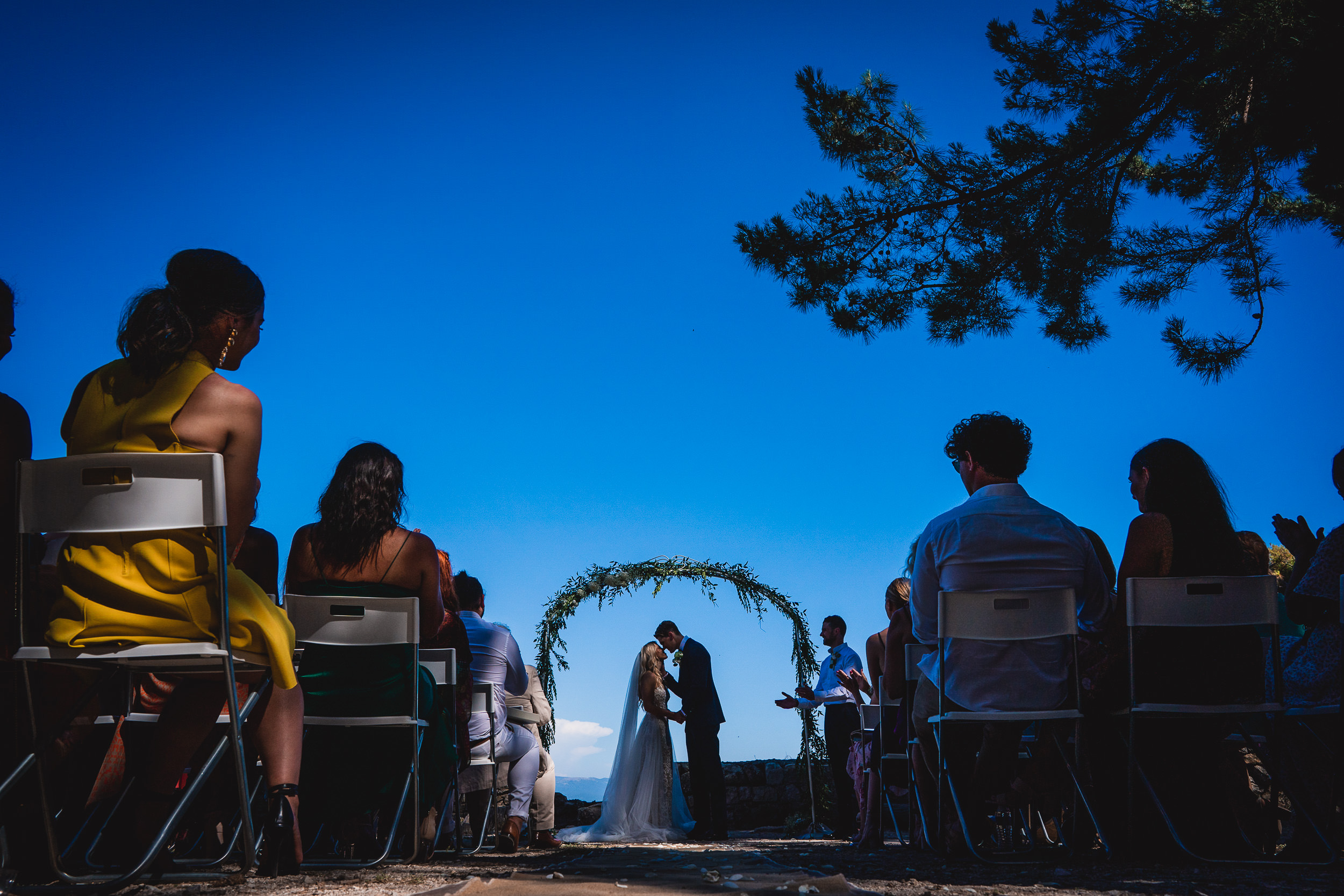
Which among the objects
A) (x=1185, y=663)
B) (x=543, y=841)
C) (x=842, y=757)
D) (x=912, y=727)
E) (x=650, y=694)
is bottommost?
(x=543, y=841)

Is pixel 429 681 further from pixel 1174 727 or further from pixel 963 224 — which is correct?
pixel 963 224

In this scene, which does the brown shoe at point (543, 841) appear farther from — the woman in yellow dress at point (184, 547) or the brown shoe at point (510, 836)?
the woman in yellow dress at point (184, 547)

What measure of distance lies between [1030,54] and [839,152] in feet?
3.80

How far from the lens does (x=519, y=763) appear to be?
575 centimetres

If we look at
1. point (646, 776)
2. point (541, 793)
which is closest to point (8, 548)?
point (541, 793)

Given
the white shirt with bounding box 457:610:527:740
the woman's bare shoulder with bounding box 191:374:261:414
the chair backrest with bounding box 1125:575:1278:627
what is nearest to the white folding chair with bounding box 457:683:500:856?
the white shirt with bounding box 457:610:527:740

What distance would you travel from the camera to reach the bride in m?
8.73

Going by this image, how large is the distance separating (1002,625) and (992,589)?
224mm

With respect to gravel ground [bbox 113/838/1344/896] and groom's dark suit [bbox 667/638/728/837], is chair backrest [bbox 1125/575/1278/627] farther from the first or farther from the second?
groom's dark suit [bbox 667/638/728/837]

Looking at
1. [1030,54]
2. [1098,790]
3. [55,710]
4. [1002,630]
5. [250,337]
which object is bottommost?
[1098,790]

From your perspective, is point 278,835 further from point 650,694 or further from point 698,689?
point 650,694

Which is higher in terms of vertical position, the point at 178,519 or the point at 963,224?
the point at 963,224

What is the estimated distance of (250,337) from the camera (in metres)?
2.50

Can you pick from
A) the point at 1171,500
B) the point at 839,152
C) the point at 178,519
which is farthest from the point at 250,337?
the point at 839,152
